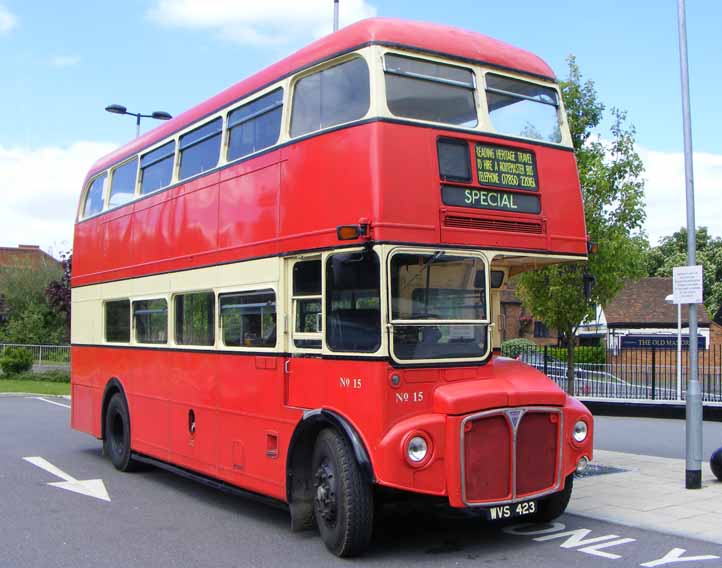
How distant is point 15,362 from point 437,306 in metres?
28.9

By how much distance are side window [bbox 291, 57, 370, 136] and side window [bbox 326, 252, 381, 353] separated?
1.26m

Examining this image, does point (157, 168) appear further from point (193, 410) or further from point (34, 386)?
point (34, 386)

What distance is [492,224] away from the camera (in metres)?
7.69

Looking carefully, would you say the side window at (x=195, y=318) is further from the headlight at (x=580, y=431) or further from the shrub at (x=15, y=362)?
the shrub at (x=15, y=362)

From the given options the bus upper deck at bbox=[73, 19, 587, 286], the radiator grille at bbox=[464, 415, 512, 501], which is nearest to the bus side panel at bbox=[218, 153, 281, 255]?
the bus upper deck at bbox=[73, 19, 587, 286]

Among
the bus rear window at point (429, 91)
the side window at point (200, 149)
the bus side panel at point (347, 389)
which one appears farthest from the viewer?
the side window at point (200, 149)

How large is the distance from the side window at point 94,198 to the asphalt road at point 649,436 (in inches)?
354

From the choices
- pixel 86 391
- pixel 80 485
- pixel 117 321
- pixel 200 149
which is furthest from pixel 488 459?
pixel 86 391

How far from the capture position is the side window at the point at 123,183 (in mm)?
12148

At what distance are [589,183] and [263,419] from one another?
6.24m

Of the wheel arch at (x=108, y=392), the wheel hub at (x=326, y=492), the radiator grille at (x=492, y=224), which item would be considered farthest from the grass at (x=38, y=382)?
the radiator grille at (x=492, y=224)

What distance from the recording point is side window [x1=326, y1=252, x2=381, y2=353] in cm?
703

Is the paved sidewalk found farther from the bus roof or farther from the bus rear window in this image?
the bus roof

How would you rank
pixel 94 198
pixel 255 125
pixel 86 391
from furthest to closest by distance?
pixel 94 198, pixel 86 391, pixel 255 125
